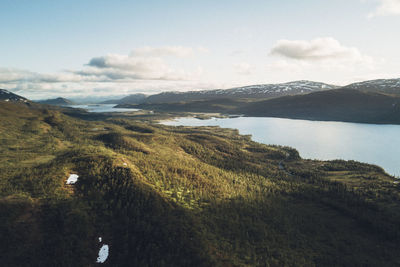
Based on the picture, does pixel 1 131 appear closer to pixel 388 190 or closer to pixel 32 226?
pixel 32 226

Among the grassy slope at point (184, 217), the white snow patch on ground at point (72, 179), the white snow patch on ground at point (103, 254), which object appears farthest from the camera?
the white snow patch on ground at point (72, 179)

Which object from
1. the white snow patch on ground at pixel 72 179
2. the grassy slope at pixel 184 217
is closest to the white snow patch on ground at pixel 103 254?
the grassy slope at pixel 184 217

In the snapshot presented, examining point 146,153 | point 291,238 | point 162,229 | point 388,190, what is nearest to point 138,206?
point 162,229

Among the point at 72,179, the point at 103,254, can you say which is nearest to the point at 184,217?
the point at 103,254

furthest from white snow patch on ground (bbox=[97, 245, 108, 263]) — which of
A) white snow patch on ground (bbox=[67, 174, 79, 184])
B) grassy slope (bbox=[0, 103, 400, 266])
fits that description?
white snow patch on ground (bbox=[67, 174, 79, 184])

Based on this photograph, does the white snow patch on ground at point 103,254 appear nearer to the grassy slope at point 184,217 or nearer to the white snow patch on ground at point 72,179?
the grassy slope at point 184,217

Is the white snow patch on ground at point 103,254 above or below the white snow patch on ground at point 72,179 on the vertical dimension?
below
